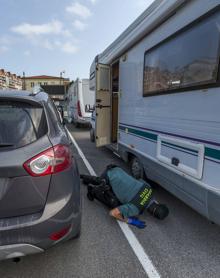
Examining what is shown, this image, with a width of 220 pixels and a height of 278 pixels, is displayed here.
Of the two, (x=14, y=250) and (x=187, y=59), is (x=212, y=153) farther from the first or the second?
(x=14, y=250)

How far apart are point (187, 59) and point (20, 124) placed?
194 centimetres

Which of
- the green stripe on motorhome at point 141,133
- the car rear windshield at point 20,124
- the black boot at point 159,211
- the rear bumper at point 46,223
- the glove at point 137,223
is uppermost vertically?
the car rear windshield at point 20,124

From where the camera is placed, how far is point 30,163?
1774mm

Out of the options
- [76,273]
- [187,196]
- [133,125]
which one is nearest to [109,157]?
[133,125]

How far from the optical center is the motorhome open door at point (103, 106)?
5536 mm

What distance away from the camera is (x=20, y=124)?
6.36ft

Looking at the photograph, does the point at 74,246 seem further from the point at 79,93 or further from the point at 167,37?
the point at 79,93

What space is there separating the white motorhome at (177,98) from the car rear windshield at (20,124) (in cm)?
156

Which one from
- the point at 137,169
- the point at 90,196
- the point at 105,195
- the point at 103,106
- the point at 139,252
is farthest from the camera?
the point at 103,106

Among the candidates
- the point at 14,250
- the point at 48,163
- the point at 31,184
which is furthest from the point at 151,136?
the point at 14,250

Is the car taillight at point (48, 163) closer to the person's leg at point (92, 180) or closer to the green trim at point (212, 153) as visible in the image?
the green trim at point (212, 153)

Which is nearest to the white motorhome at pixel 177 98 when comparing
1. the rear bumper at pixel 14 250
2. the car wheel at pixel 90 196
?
the car wheel at pixel 90 196

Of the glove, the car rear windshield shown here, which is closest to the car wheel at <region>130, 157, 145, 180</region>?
the glove

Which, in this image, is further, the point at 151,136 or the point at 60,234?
the point at 151,136
